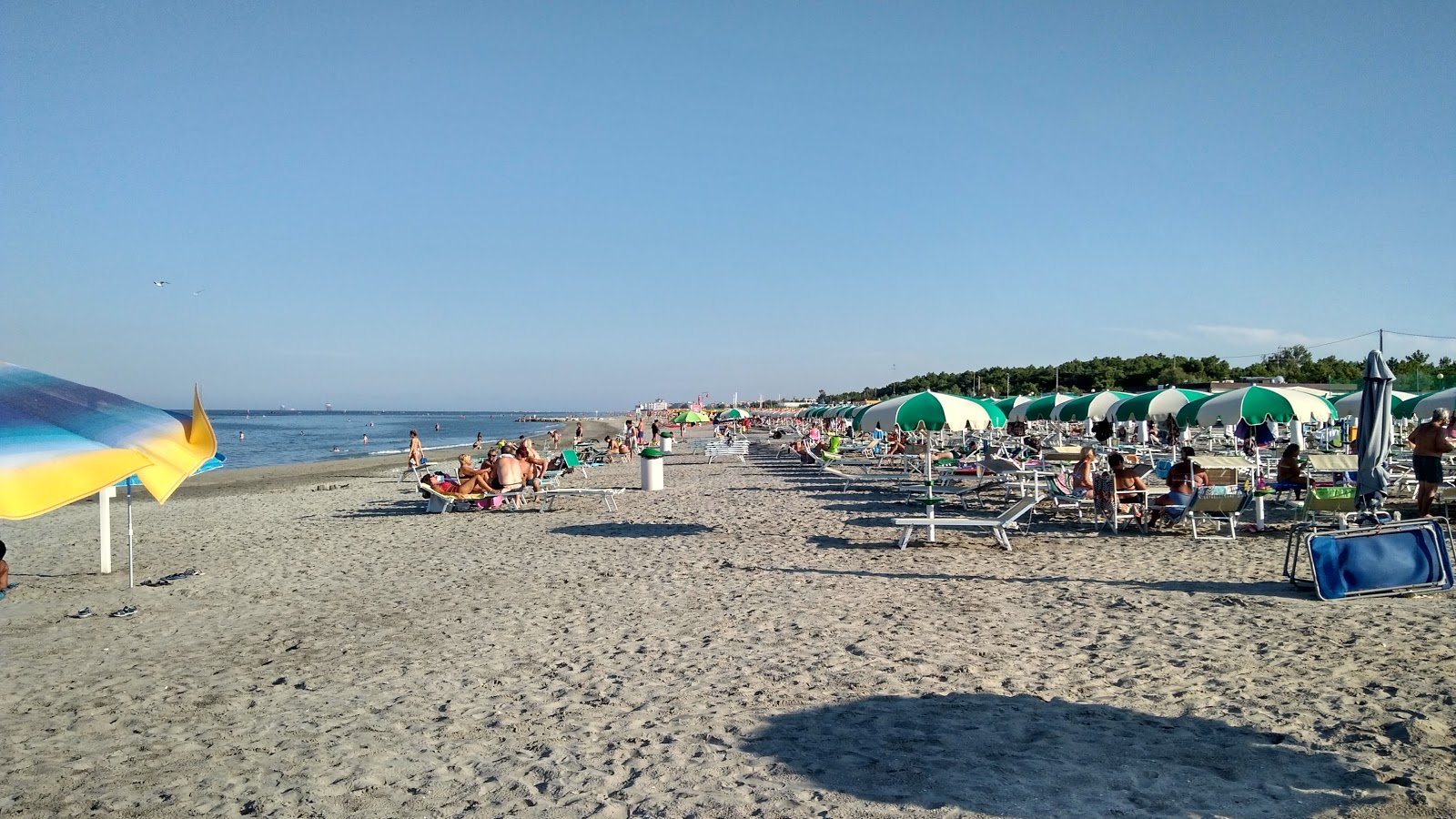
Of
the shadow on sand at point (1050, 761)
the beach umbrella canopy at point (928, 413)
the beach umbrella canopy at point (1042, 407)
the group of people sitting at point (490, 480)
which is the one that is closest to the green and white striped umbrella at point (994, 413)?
the beach umbrella canopy at point (928, 413)

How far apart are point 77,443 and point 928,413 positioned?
24.4 feet

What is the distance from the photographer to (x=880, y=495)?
13.7 meters

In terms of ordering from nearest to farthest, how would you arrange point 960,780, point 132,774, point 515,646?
1. point 960,780
2. point 132,774
3. point 515,646

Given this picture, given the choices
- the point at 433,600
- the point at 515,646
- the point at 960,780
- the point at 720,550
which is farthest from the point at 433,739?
the point at 720,550

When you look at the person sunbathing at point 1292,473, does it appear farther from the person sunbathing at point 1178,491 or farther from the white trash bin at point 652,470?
the white trash bin at point 652,470

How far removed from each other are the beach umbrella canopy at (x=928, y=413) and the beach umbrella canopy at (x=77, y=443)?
21.1 ft

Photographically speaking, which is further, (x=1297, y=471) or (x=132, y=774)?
(x=1297, y=471)

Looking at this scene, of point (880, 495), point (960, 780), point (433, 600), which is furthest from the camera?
point (880, 495)

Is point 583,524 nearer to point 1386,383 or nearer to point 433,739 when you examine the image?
point 433,739

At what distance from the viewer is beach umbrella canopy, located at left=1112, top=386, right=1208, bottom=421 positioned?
14758 mm

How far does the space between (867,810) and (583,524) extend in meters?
8.33

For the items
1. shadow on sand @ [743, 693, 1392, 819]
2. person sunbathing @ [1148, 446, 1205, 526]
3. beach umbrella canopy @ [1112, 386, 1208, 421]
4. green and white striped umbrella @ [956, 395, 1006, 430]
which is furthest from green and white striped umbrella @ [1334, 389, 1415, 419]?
shadow on sand @ [743, 693, 1392, 819]

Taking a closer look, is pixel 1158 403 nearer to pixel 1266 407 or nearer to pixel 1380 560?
pixel 1266 407

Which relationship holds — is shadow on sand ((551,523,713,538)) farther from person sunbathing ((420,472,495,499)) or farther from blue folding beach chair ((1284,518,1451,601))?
blue folding beach chair ((1284,518,1451,601))
